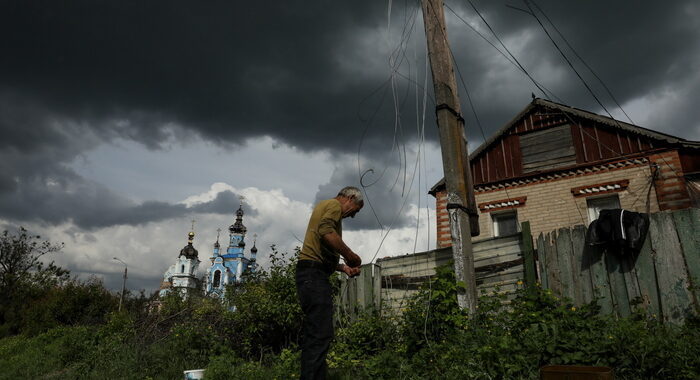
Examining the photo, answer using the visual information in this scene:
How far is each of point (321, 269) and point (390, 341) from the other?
257 cm

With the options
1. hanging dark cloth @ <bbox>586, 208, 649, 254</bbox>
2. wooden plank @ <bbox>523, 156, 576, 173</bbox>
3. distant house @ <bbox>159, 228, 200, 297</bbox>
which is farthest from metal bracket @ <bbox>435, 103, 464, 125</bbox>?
distant house @ <bbox>159, 228, 200, 297</bbox>

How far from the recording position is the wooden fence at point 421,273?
606 cm

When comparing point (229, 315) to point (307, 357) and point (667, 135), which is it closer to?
point (307, 357)

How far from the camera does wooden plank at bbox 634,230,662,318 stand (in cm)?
470

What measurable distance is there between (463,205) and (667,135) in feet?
33.6

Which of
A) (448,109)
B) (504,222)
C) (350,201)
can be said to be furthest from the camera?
(504,222)

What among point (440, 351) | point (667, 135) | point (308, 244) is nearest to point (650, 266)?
point (440, 351)

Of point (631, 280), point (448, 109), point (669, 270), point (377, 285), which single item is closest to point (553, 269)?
point (631, 280)

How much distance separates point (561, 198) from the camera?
41.2ft

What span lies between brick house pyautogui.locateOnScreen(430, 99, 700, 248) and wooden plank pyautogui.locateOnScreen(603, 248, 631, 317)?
20.6 ft

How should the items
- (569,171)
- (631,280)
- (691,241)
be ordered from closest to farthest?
(691,241) → (631,280) → (569,171)

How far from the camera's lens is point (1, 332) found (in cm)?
2062

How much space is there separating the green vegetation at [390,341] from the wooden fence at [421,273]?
383mm

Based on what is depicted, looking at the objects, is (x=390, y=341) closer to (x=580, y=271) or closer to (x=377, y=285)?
(x=377, y=285)
